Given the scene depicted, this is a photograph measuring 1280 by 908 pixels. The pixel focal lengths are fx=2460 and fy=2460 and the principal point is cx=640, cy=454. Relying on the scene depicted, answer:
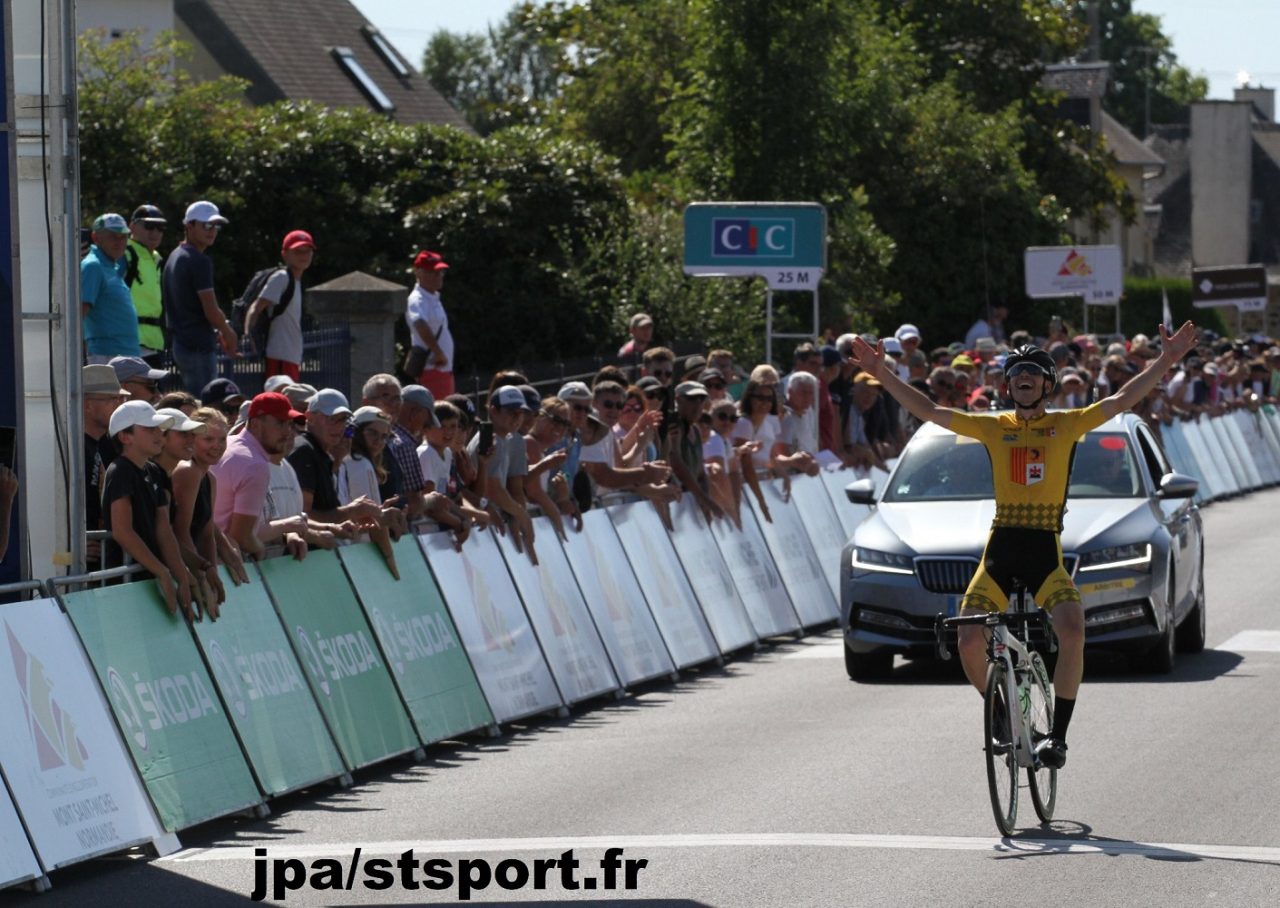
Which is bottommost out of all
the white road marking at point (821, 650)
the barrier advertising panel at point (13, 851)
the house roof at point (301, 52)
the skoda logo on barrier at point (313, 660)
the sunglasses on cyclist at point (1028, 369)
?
the white road marking at point (821, 650)

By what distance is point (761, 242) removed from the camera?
2409 centimetres

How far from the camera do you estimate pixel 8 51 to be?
426 inches

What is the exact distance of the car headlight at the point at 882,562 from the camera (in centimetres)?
1564

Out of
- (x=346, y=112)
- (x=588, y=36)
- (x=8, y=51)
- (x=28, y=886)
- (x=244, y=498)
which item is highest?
(x=588, y=36)

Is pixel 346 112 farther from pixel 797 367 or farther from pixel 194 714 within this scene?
pixel 194 714

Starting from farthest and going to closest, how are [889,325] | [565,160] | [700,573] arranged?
[889,325], [565,160], [700,573]

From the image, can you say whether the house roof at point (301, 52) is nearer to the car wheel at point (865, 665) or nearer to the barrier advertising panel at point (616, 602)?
the barrier advertising panel at point (616, 602)

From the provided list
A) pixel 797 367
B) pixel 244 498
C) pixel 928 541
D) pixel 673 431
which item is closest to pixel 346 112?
pixel 797 367

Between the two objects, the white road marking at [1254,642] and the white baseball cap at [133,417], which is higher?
the white baseball cap at [133,417]

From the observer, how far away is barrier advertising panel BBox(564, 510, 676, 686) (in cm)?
1543

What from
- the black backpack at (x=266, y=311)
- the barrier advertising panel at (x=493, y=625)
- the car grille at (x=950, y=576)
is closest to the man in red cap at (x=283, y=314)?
the black backpack at (x=266, y=311)

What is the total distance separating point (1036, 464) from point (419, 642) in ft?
12.7

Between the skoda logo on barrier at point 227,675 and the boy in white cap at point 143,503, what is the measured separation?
0.76 feet

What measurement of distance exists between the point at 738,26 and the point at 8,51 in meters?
22.7
